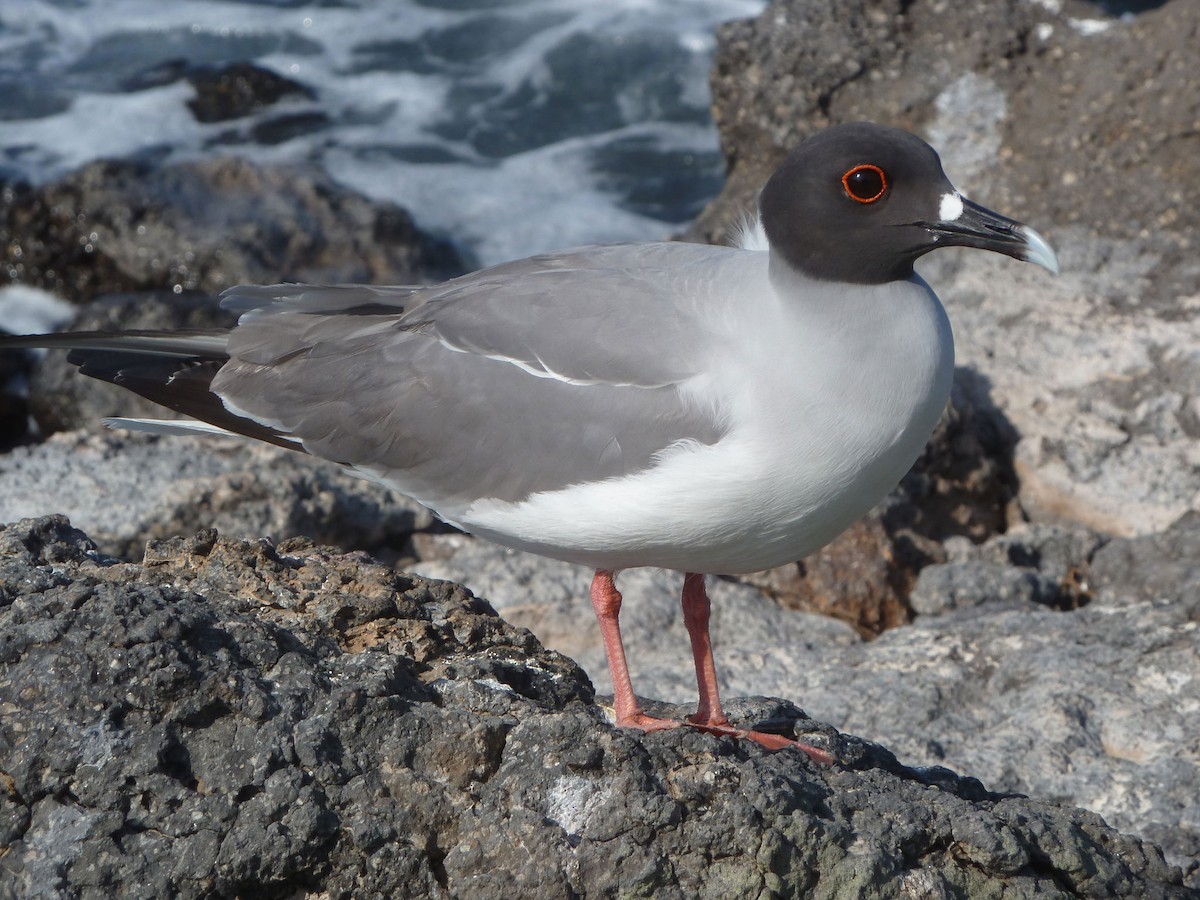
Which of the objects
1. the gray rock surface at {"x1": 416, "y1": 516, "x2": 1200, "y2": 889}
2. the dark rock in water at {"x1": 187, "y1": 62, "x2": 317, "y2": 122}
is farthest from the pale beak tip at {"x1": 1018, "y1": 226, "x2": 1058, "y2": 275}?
the dark rock in water at {"x1": 187, "y1": 62, "x2": 317, "y2": 122}

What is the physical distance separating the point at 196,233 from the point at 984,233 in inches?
371

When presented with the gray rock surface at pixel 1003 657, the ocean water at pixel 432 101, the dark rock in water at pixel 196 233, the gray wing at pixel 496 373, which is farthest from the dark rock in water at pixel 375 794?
the ocean water at pixel 432 101

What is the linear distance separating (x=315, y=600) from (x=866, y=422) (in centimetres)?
165

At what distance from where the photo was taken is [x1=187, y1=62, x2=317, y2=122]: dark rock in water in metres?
15.8

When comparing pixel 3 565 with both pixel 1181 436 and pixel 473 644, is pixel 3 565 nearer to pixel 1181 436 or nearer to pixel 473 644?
pixel 473 644

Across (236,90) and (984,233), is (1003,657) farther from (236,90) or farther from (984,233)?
(236,90)

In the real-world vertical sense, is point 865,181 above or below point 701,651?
above

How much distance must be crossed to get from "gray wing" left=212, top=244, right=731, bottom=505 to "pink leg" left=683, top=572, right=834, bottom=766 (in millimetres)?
767

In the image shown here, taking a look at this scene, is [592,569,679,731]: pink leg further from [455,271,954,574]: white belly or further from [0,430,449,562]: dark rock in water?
[0,430,449,562]: dark rock in water

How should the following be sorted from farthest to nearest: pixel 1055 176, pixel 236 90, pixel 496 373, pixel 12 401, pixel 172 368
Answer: pixel 236 90, pixel 12 401, pixel 1055 176, pixel 172 368, pixel 496 373

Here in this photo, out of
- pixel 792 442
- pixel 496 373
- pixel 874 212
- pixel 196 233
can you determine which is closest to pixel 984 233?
pixel 874 212

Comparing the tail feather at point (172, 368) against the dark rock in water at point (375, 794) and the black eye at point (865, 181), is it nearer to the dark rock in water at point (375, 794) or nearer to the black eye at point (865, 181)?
the dark rock in water at point (375, 794)

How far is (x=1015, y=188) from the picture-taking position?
27.8 ft

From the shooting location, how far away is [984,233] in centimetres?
416
